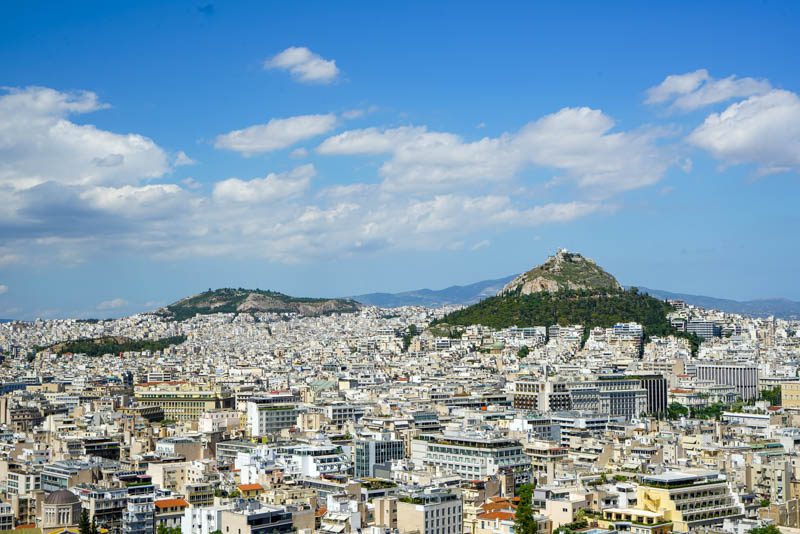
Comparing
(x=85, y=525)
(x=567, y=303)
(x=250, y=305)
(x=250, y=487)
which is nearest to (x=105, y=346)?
(x=567, y=303)

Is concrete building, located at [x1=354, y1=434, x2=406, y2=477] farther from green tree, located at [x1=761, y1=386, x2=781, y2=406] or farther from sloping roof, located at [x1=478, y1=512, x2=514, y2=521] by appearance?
green tree, located at [x1=761, y1=386, x2=781, y2=406]

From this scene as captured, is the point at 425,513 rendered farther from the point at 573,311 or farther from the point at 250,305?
the point at 250,305

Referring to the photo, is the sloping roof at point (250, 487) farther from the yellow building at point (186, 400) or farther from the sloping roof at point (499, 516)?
the yellow building at point (186, 400)

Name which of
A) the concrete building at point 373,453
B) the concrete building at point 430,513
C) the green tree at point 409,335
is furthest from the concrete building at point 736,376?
the concrete building at point 430,513

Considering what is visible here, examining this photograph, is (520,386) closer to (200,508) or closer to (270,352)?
(200,508)

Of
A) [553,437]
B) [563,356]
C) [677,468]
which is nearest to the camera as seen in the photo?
[677,468]

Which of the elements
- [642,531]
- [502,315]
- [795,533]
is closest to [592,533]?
[642,531]
